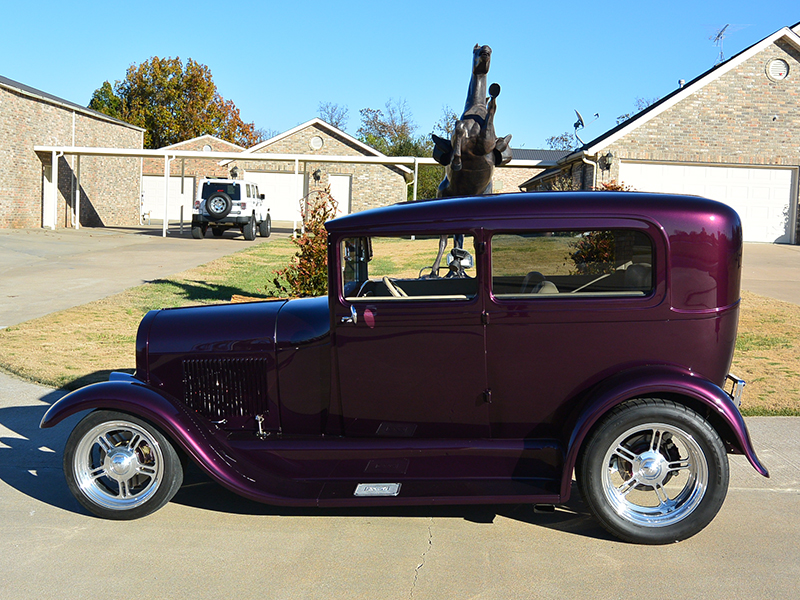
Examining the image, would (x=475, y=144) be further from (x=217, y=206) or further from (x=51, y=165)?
(x=51, y=165)

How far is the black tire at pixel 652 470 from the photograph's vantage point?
138 inches

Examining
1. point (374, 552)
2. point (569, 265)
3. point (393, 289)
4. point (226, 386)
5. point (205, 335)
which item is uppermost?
point (569, 265)

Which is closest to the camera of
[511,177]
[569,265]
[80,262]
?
[569,265]

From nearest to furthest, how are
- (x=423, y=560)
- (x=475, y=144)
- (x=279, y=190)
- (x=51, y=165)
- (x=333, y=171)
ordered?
(x=423, y=560) < (x=475, y=144) < (x=51, y=165) < (x=333, y=171) < (x=279, y=190)

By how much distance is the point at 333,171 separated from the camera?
37000 mm

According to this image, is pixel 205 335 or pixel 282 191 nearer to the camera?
pixel 205 335

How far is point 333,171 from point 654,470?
113ft

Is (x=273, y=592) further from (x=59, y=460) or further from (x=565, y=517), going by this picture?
(x=59, y=460)

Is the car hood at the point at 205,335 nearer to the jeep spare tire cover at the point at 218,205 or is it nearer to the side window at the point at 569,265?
the side window at the point at 569,265

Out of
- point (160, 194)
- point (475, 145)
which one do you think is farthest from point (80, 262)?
point (160, 194)

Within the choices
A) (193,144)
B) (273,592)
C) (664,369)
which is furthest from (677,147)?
(193,144)

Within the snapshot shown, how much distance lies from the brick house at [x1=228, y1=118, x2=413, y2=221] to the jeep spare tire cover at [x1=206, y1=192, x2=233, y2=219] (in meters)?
11.3

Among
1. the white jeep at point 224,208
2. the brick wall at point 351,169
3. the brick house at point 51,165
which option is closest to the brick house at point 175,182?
the brick wall at point 351,169

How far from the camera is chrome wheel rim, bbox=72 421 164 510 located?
3.83m
